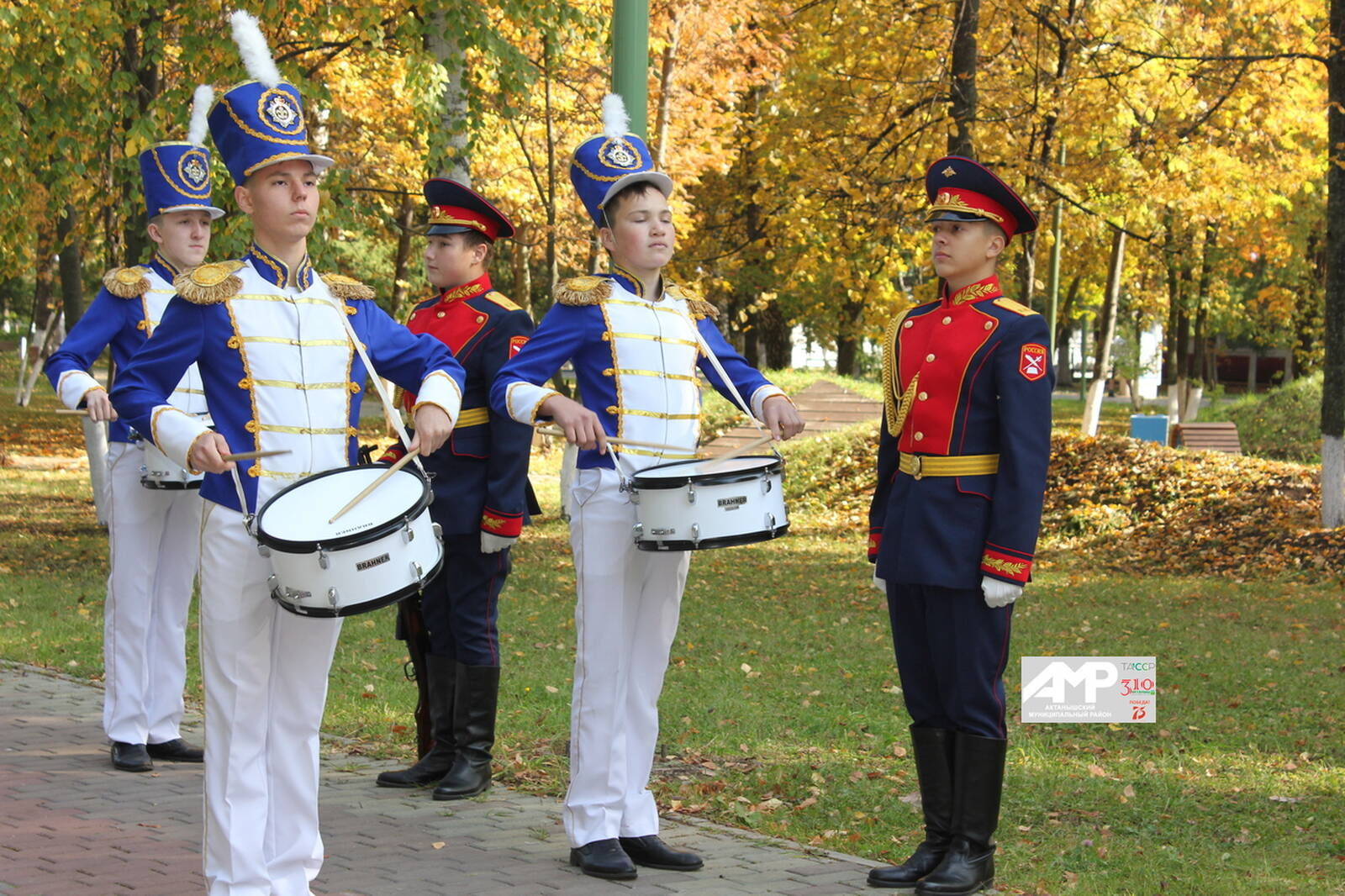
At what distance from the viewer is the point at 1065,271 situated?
33.3m

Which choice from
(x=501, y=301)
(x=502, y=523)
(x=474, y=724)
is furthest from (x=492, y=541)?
(x=501, y=301)

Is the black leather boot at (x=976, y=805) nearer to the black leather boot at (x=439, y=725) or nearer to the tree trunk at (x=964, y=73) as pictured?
the black leather boot at (x=439, y=725)

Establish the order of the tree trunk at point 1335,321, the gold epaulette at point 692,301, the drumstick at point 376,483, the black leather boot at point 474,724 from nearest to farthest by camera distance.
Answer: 1. the drumstick at point 376,483
2. the gold epaulette at point 692,301
3. the black leather boot at point 474,724
4. the tree trunk at point 1335,321

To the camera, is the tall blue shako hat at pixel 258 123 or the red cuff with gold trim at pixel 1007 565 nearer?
the tall blue shako hat at pixel 258 123

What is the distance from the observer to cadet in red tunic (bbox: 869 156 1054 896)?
510cm

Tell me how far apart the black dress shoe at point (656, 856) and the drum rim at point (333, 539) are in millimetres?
1719

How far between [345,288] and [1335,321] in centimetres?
1253

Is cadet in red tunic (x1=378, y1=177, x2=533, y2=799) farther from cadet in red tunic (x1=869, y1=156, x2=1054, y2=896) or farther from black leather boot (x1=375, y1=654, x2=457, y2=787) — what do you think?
cadet in red tunic (x1=869, y1=156, x2=1054, y2=896)

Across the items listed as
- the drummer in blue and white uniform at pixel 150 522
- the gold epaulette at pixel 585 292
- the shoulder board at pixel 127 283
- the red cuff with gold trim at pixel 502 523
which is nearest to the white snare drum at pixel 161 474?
the drummer in blue and white uniform at pixel 150 522

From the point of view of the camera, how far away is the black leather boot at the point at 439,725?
21.7 ft

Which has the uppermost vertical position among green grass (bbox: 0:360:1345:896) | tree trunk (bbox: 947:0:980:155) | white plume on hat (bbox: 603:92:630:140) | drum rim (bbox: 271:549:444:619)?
tree trunk (bbox: 947:0:980:155)

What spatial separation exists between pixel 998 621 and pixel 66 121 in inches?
422

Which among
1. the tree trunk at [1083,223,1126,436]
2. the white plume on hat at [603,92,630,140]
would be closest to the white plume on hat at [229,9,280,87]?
the white plume on hat at [603,92,630,140]

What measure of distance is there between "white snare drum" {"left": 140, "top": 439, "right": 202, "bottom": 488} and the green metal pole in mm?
2568
